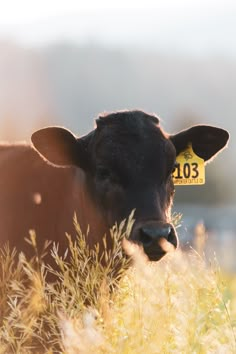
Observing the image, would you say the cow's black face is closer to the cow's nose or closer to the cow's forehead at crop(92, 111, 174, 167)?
the cow's forehead at crop(92, 111, 174, 167)

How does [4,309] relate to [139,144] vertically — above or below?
below

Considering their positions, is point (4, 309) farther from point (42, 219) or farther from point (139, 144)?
point (139, 144)

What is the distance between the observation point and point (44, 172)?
818 centimetres

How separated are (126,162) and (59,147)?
2.18 ft

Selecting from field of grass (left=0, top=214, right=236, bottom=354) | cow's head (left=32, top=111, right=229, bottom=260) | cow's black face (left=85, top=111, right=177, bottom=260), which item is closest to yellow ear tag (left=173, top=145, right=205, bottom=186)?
cow's head (left=32, top=111, right=229, bottom=260)

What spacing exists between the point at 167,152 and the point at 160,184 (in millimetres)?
294

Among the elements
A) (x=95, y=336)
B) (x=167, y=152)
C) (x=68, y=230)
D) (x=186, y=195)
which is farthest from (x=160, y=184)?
(x=186, y=195)

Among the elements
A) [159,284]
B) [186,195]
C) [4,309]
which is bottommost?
[186,195]

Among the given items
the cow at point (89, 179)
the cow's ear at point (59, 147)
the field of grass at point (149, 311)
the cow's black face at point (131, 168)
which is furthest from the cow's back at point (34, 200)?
the field of grass at point (149, 311)

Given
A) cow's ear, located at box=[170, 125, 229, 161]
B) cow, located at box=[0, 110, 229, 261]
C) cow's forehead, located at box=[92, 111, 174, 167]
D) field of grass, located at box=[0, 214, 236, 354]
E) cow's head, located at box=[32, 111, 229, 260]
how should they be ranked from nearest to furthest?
field of grass, located at box=[0, 214, 236, 354] → cow's head, located at box=[32, 111, 229, 260] → cow, located at box=[0, 110, 229, 261] → cow's forehead, located at box=[92, 111, 174, 167] → cow's ear, located at box=[170, 125, 229, 161]

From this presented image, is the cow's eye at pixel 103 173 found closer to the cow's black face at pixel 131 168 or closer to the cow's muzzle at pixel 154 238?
the cow's black face at pixel 131 168

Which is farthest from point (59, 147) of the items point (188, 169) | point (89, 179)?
point (188, 169)

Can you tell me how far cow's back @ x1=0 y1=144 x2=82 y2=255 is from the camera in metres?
7.84

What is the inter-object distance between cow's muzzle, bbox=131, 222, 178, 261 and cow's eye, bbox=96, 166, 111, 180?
79 centimetres
